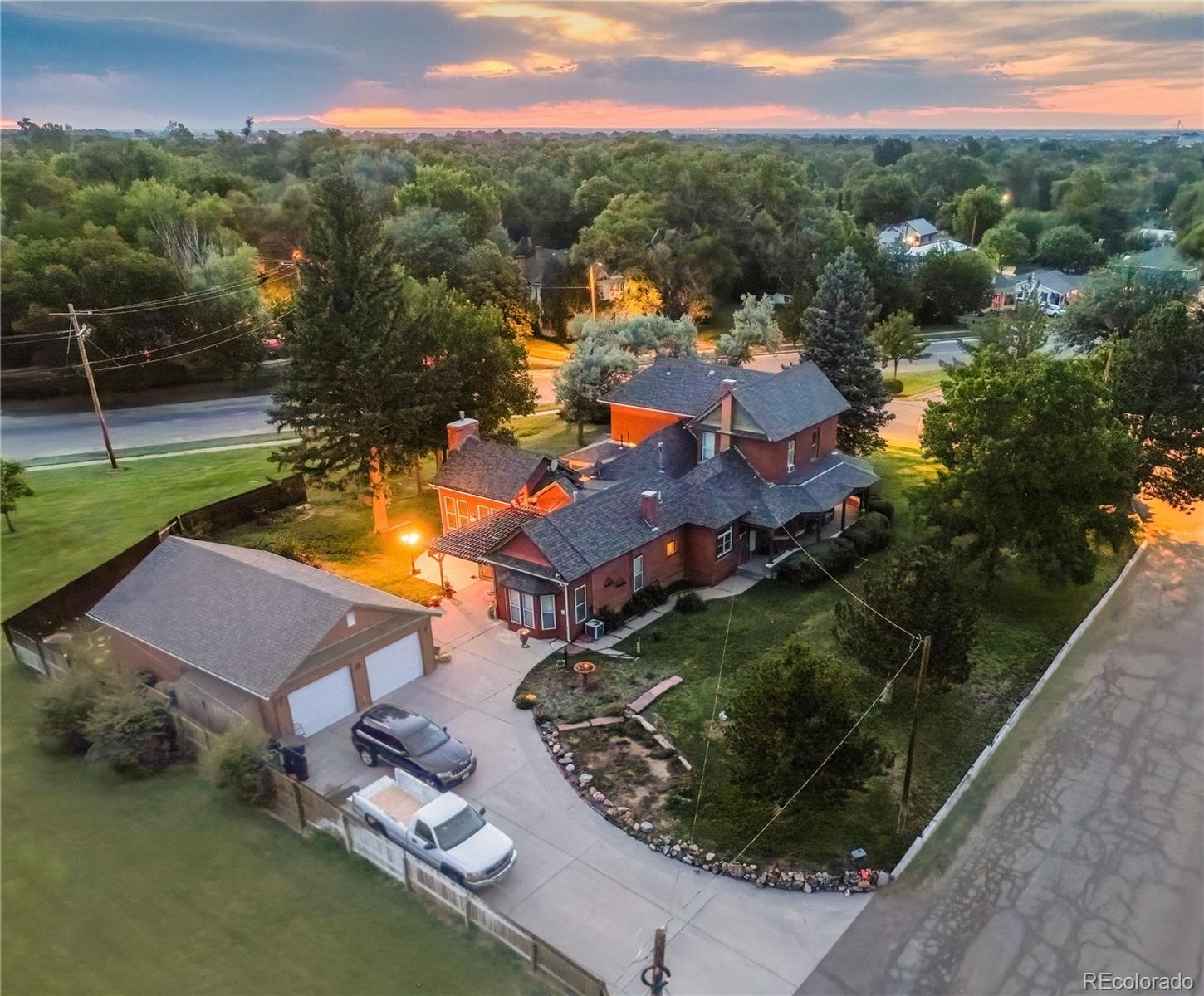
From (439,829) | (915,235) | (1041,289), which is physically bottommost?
(439,829)

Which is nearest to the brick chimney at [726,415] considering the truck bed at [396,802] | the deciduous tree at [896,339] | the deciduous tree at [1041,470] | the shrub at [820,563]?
the shrub at [820,563]

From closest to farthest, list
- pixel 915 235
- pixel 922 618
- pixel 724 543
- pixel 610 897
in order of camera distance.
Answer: pixel 610 897 < pixel 922 618 < pixel 724 543 < pixel 915 235

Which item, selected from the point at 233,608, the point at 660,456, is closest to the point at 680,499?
the point at 660,456

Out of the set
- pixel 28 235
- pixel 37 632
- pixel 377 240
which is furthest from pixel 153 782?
pixel 28 235

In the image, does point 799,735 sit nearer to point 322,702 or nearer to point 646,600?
point 646,600

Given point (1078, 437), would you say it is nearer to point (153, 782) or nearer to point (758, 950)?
point (758, 950)

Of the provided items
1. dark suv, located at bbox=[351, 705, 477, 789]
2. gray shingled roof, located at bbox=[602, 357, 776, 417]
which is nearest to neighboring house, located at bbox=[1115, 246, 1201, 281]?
gray shingled roof, located at bbox=[602, 357, 776, 417]
